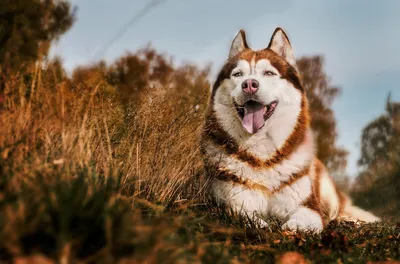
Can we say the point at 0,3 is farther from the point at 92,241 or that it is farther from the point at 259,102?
the point at 92,241

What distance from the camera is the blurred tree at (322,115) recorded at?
18672mm

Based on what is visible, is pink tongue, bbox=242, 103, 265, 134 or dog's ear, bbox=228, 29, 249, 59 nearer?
pink tongue, bbox=242, 103, 265, 134

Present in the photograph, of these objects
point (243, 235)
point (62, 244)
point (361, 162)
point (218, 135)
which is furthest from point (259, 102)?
point (361, 162)

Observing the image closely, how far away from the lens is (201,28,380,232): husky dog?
15.2ft

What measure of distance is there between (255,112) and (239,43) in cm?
105

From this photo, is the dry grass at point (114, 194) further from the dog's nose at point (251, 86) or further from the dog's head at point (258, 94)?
the dog's nose at point (251, 86)

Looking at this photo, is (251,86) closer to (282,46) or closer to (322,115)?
(282,46)

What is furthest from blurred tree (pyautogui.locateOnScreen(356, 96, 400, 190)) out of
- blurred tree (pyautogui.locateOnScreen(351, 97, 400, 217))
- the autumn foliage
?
the autumn foliage

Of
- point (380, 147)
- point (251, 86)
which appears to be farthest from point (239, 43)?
point (380, 147)

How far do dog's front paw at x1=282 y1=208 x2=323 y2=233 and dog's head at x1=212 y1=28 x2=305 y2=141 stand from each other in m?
0.85

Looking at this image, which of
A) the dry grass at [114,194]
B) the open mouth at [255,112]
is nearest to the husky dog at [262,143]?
the open mouth at [255,112]

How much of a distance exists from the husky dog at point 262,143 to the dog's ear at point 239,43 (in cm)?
34

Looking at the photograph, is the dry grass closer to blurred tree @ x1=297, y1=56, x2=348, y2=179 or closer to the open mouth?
the open mouth

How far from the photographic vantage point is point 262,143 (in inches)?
186
